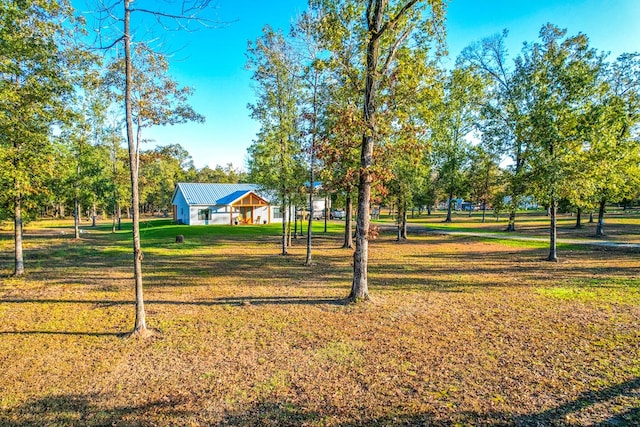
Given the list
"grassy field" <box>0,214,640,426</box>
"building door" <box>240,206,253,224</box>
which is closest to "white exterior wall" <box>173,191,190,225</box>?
"building door" <box>240,206,253,224</box>

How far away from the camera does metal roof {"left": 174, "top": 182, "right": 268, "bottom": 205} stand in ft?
136

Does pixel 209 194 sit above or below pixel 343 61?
below

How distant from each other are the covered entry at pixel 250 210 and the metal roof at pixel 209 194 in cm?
75

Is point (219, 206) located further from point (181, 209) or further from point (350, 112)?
point (350, 112)

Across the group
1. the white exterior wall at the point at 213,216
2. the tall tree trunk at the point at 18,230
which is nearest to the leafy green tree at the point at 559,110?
the tall tree trunk at the point at 18,230

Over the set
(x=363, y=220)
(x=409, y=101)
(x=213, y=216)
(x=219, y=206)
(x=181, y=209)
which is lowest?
(x=213, y=216)

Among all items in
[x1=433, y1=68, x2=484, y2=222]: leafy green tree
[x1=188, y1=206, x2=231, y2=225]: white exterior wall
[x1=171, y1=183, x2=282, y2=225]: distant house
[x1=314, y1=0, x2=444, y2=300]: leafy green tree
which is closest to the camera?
[x1=314, y1=0, x2=444, y2=300]: leafy green tree

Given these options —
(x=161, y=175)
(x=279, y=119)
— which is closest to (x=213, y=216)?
(x=161, y=175)

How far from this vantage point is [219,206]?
138 feet

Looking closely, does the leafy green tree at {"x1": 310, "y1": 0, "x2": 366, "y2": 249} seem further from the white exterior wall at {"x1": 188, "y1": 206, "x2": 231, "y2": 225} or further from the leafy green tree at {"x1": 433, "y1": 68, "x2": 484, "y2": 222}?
the white exterior wall at {"x1": 188, "y1": 206, "x2": 231, "y2": 225}

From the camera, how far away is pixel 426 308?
28.0 feet

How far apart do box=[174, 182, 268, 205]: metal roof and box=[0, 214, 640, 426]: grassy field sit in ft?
96.6

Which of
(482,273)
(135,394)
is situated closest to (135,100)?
(135,394)

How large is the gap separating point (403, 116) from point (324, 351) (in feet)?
20.1
